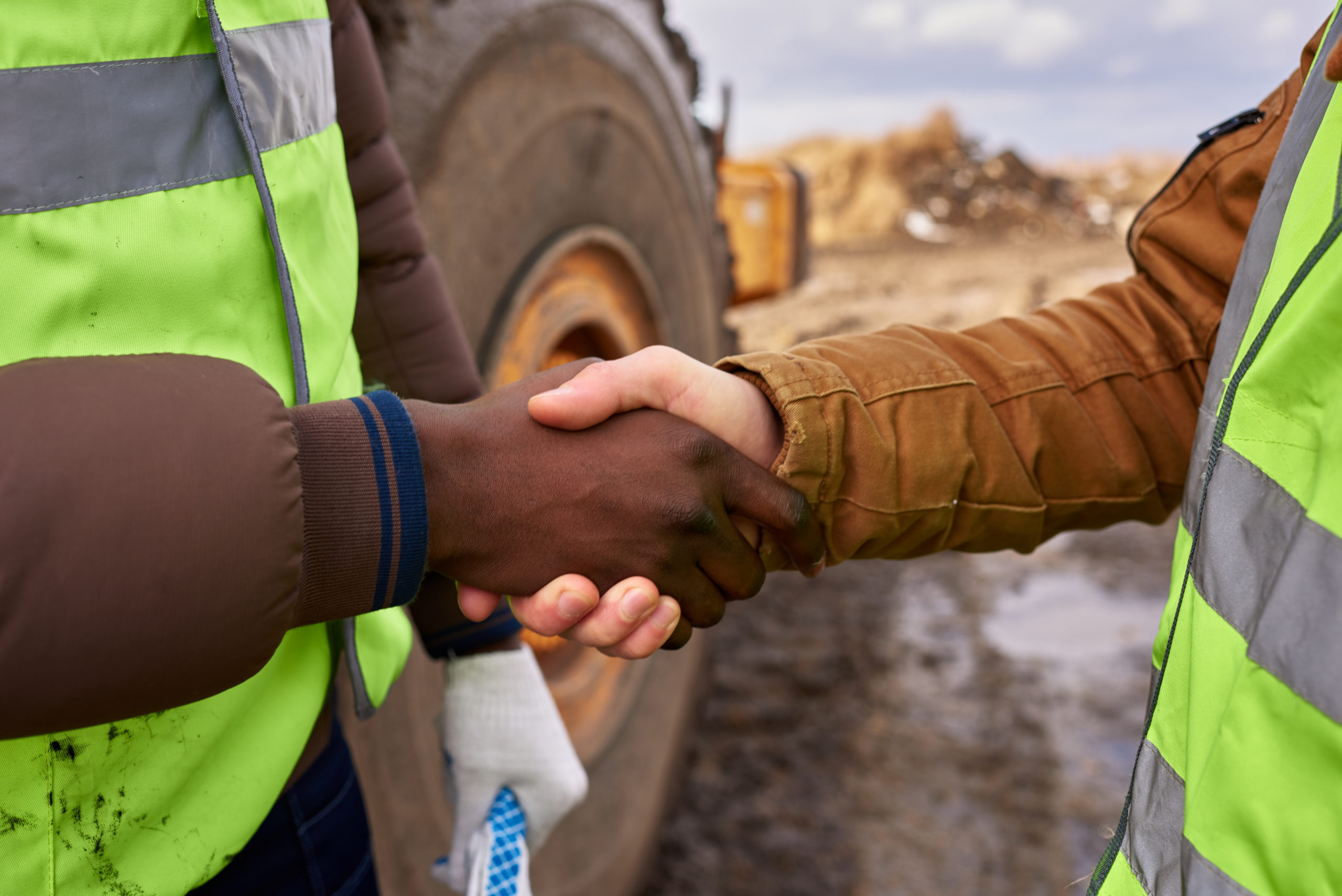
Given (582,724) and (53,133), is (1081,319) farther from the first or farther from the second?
(582,724)

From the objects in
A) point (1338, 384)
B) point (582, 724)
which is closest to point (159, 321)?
point (1338, 384)

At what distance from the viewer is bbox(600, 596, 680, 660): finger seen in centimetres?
109

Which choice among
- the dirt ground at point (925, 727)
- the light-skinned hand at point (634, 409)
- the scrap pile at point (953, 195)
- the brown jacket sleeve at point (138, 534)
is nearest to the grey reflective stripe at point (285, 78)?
the brown jacket sleeve at point (138, 534)

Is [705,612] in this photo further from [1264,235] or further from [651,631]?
[1264,235]

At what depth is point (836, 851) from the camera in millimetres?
2363

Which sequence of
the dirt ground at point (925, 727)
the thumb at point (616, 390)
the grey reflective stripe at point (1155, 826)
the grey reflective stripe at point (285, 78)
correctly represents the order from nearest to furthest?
the grey reflective stripe at point (1155, 826)
the grey reflective stripe at point (285, 78)
the thumb at point (616, 390)
the dirt ground at point (925, 727)

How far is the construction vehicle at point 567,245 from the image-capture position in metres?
1.39

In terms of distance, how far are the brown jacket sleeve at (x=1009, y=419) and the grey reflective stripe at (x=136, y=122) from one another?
0.58 m

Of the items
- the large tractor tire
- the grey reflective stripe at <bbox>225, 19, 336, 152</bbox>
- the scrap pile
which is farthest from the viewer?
the scrap pile

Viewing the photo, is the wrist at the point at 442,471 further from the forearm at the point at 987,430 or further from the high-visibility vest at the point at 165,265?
the forearm at the point at 987,430

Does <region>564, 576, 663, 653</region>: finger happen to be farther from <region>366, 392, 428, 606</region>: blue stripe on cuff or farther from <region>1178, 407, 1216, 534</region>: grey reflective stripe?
<region>1178, 407, 1216, 534</region>: grey reflective stripe

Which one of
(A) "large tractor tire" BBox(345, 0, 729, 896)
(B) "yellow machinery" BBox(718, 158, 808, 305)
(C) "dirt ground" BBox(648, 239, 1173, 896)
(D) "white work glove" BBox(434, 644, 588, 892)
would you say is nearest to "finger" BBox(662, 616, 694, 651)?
(D) "white work glove" BBox(434, 644, 588, 892)

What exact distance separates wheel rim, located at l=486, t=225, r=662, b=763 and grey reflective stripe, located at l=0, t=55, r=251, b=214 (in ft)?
2.63

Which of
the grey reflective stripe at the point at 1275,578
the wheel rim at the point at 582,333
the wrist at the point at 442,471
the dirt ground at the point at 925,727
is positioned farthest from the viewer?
the dirt ground at the point at 925,727
